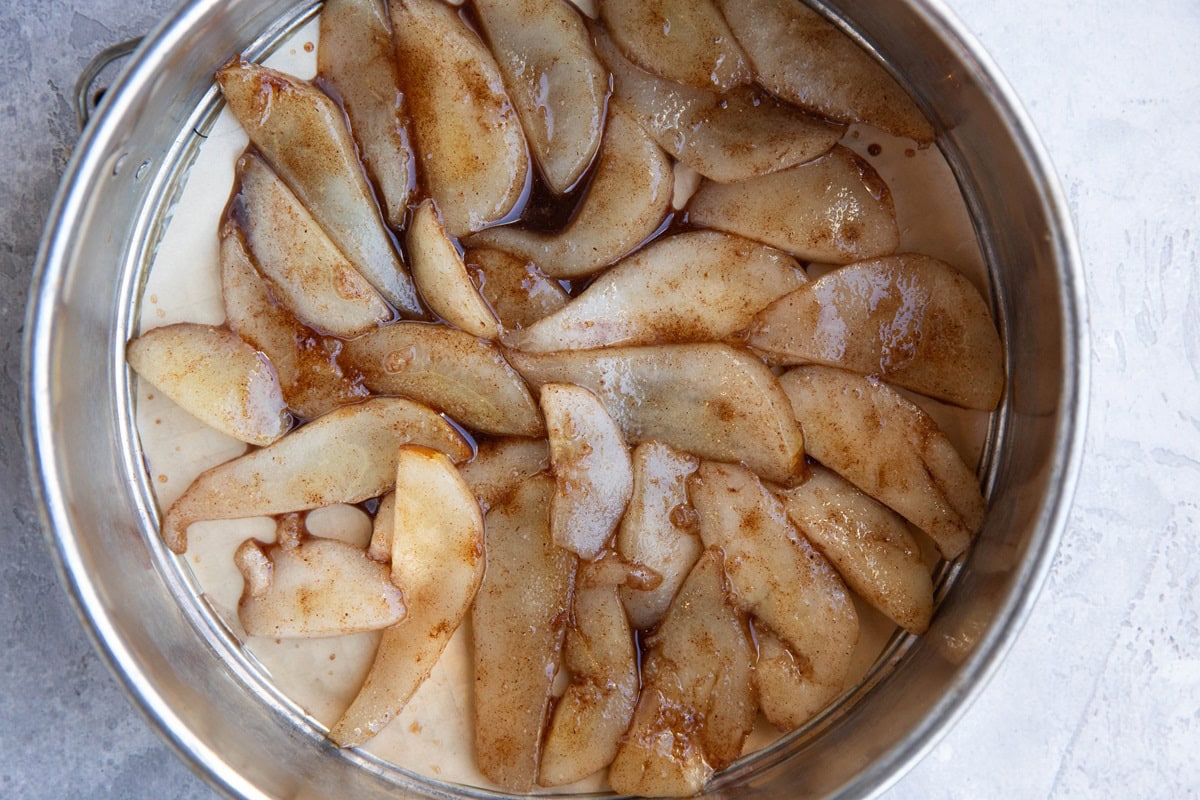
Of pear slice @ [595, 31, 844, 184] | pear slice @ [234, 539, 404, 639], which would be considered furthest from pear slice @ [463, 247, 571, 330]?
pear slice @ [234, 539, 404, 639]

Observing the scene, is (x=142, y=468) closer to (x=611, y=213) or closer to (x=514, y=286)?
(x=514, y=286)

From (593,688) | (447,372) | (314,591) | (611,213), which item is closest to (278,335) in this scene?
(447,372)

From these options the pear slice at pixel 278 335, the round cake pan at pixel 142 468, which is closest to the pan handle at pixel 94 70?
the round cake pan at pixel 142 468

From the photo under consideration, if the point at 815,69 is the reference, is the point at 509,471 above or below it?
below

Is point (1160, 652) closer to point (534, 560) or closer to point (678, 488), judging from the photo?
point (678, 488)

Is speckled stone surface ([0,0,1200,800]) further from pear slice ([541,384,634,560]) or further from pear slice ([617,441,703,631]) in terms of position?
pear slice ([541,384,634,560])

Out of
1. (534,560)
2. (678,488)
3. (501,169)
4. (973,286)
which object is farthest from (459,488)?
(973,286)
